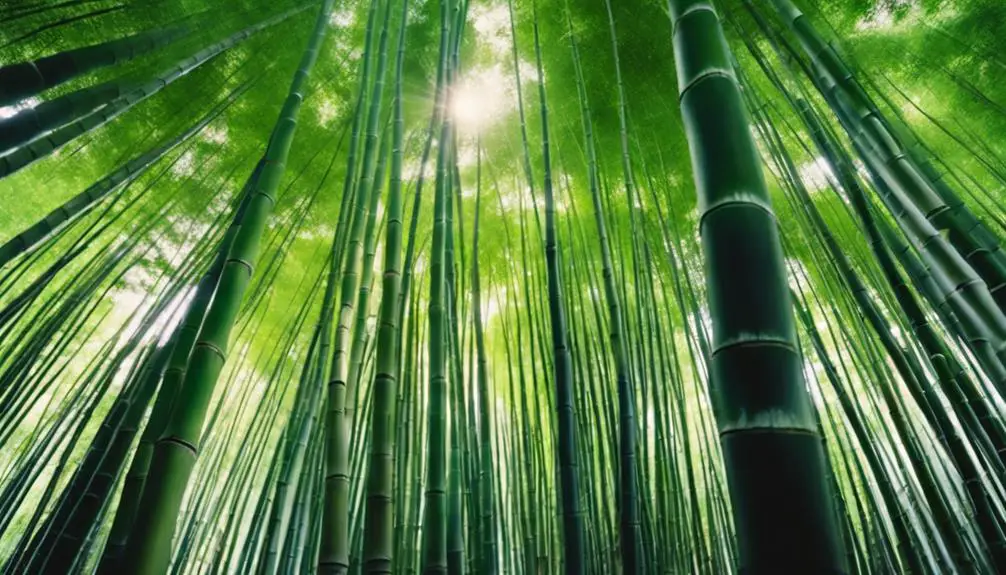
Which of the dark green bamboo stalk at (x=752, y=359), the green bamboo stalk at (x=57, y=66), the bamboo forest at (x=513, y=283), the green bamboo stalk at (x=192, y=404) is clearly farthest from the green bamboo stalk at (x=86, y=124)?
the dark green bamboo stalk at (x=752, y=359)

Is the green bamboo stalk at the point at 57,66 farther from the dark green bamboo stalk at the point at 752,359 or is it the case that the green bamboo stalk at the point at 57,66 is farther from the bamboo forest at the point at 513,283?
the dark green bamboo stalk at the point at 752,359

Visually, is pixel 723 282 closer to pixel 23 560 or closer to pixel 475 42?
pixel 23 560

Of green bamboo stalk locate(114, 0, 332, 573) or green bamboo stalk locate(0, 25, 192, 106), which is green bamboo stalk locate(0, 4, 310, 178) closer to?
green bamboo stalk locate(0, 25, 192, 106)

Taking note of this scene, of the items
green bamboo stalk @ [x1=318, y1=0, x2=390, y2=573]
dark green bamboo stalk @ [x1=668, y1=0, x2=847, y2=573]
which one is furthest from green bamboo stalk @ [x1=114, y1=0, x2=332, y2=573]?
dark green bamboo stalk @ [x1=668, y1=0, x2=847, y2=573]

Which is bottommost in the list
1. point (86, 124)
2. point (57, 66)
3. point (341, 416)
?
point (341, 416)

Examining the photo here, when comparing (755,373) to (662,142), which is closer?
(755,373)

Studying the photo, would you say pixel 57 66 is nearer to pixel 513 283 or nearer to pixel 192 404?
pixel 192 404

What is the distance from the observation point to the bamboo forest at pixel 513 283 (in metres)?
0.71

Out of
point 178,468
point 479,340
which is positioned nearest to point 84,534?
point 178,468

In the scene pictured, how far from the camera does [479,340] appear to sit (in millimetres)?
1726

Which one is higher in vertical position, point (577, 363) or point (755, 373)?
point (577, 363)

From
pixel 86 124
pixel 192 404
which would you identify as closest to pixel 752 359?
pixel 192 404

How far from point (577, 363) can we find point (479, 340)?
1.71ft

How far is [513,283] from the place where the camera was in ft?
8.85
